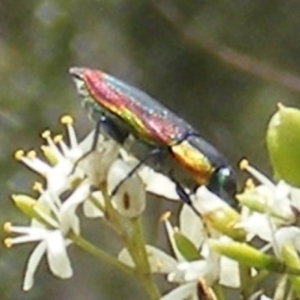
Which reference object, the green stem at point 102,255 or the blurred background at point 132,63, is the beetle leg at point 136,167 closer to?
the green stem at point 102,255

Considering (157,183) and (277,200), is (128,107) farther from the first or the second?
(277,200)

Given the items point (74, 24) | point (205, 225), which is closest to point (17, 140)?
point (74, 24)

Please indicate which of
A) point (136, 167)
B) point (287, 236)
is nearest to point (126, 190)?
point (136, 167)

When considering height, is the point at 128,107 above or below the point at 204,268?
above

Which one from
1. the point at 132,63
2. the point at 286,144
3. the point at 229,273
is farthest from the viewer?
the point at 132,63

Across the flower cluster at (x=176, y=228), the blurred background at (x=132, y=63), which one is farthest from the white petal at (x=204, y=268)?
the blurred background at (x=132, y=63)

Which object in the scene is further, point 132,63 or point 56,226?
point 132,63
